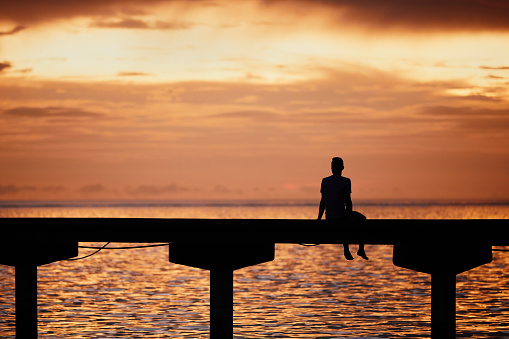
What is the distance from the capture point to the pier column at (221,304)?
14.9 metres

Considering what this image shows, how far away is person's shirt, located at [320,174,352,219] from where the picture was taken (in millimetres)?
15109

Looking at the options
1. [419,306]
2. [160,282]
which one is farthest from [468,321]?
[160,282]

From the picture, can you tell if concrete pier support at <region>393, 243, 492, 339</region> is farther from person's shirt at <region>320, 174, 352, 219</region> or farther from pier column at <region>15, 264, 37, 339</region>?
pier column at <region>15, 264, 37, 339</region>

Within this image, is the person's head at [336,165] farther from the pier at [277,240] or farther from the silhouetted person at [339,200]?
the pier at [277,240]

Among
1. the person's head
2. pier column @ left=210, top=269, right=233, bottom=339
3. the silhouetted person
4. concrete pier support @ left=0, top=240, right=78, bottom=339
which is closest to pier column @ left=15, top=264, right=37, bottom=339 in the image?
concrete pier support @ left=0, top=240, right=78, bottom=339

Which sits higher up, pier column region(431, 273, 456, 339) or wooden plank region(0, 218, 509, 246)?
wooden plank region(0, 218, 509, 246)

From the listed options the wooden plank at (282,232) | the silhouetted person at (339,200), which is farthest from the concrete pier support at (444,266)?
the silhouetted person at (339,200)

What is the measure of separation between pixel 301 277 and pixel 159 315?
15406 mm

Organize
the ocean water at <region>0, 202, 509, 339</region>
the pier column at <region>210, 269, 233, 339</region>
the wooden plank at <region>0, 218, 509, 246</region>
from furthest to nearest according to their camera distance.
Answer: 1. the ocean water at <region>0, 202, 509, 339</region>
2. the pier column at <region>210, 269, 233, 339</region>
3. the wooden plank at <region>0, 218, 509, 246</region>

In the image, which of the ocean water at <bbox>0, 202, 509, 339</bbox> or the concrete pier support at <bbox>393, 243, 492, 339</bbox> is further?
the ocean water at <bbox>0, 202, 509, 339</bbox>

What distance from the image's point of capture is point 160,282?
36.7 meters

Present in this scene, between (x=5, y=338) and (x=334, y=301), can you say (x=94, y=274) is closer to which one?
(x=334, y=301)

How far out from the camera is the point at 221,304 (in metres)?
14.9

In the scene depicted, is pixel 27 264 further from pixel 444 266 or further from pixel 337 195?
pixel 444 266
